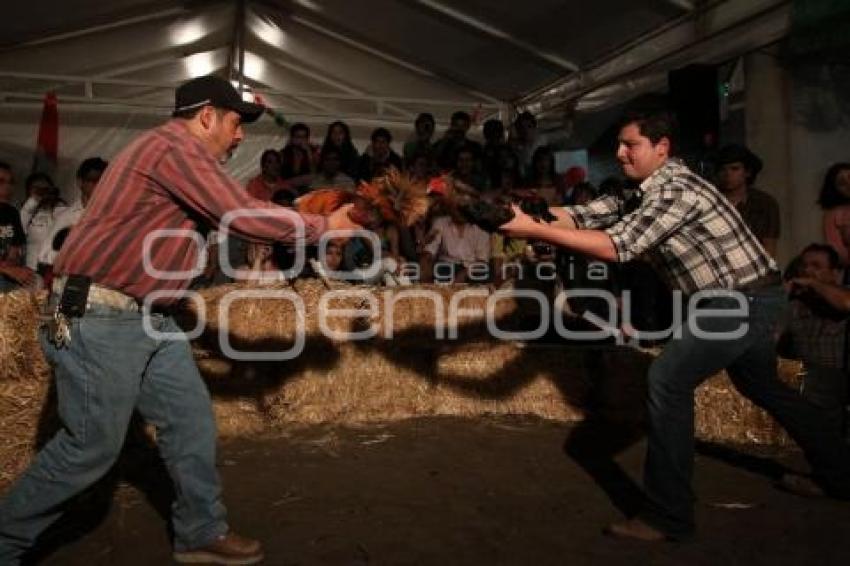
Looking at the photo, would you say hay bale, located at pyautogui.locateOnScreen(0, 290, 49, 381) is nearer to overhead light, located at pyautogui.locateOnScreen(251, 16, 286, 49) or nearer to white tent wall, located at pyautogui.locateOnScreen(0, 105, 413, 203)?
white tent wall, located at pyautogui.locateOnScreen(0, 105, 413, 203)

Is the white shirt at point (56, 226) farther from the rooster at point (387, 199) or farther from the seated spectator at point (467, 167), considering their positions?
the rooster at point (387, 199)

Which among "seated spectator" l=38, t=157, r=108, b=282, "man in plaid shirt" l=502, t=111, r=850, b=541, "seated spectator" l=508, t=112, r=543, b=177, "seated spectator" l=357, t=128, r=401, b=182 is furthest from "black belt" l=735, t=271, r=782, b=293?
"seated spectator" l=508, t=112, r=543, b=177

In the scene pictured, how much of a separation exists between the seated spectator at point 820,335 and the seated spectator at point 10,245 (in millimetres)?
6737

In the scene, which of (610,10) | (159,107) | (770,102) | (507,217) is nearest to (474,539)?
(507,217)

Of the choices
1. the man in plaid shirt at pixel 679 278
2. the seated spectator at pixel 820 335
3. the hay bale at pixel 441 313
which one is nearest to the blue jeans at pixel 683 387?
the man in plaid shirt at pixel 679 278

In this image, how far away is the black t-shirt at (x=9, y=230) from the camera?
7137 millimetres

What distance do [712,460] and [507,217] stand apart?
3.00 meters

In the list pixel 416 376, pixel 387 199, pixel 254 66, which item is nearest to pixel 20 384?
pixel 387 199

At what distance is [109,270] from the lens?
2992 millimetres

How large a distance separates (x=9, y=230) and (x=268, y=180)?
2937 millimetres

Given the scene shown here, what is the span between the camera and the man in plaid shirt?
353cm

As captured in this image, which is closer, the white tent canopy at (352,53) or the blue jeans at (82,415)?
the blue jeans at (82,415)

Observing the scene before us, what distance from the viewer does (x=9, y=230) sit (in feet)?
23.6

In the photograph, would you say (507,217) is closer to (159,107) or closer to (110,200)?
(110,200)
